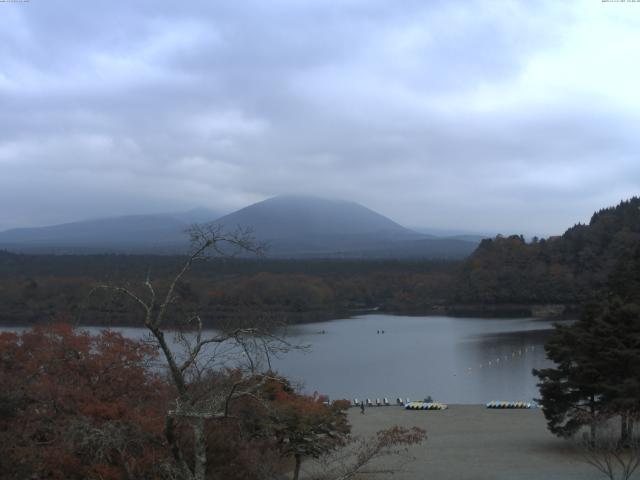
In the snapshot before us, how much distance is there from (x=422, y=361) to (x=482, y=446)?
13.0 metres

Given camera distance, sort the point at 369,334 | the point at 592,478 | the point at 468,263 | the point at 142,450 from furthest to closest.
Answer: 1. the point at 468,263
2. the point at 369,334
3. the point at 592,478
4. the point at 142,450

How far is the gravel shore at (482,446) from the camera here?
889 cm

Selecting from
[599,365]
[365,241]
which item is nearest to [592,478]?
[599,365]

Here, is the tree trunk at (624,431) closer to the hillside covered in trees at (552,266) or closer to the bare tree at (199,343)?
the bare tree at (199,343)

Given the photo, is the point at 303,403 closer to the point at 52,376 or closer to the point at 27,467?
the point at 52,376

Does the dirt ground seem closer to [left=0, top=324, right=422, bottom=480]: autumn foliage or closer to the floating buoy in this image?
the floating buoy

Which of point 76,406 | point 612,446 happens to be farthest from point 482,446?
point 76,406

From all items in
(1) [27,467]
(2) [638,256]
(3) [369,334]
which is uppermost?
(2) [638,256]

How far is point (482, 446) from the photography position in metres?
10.8

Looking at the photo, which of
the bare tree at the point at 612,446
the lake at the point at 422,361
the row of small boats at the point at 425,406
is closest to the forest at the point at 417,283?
the lake at the point at 422,361

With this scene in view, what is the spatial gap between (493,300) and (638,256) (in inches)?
1019

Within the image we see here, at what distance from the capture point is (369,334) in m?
32.0

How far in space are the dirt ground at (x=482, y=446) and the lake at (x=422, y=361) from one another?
2.50 meters

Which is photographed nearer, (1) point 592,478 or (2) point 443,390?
(1) point 592,478
